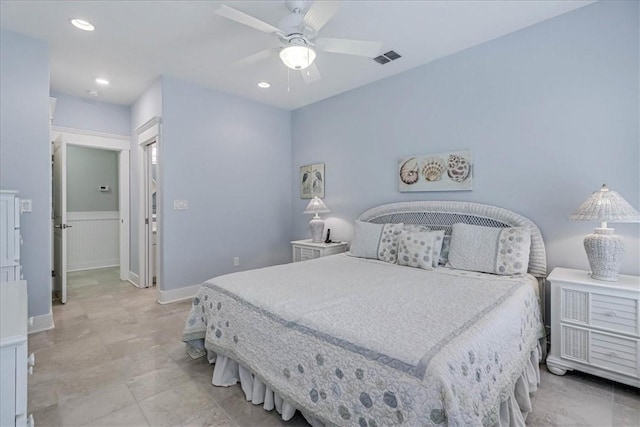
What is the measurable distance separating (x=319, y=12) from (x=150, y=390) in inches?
102

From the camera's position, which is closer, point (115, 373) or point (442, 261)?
point (115, 373)

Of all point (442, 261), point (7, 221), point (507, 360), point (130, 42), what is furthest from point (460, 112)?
point (7, 221)

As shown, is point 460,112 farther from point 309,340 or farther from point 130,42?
point 130,42

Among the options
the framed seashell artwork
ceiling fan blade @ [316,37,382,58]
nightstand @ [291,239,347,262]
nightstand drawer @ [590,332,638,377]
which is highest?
ceiling fan blade @ [316,37,382,58]

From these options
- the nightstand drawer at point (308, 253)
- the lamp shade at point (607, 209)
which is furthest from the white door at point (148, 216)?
the lamp shade at point (607, 209)

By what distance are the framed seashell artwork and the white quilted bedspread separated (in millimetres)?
1043

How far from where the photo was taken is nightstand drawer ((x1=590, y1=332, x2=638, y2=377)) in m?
1.91

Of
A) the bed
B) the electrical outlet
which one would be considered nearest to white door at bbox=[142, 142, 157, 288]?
the electrical outlet

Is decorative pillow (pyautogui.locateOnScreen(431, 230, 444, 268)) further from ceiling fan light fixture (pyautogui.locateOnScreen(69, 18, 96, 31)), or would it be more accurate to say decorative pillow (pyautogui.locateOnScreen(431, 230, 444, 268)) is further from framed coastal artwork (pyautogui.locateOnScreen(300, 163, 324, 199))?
ceiling fan light fixture (pyautogui.locateOnScreen(69, 18, 96, 31))

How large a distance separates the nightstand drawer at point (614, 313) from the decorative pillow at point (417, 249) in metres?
1.09

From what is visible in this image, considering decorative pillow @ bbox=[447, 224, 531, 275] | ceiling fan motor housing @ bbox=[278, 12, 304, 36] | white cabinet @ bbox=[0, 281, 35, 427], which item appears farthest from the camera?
decorative pillow @ bbox=[447, 224, 531, 275]

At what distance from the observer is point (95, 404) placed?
1861 mm

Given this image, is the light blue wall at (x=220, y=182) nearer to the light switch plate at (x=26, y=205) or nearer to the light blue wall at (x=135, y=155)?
the light blue wall at (x=135, y=155)

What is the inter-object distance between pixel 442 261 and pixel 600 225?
118 cm
